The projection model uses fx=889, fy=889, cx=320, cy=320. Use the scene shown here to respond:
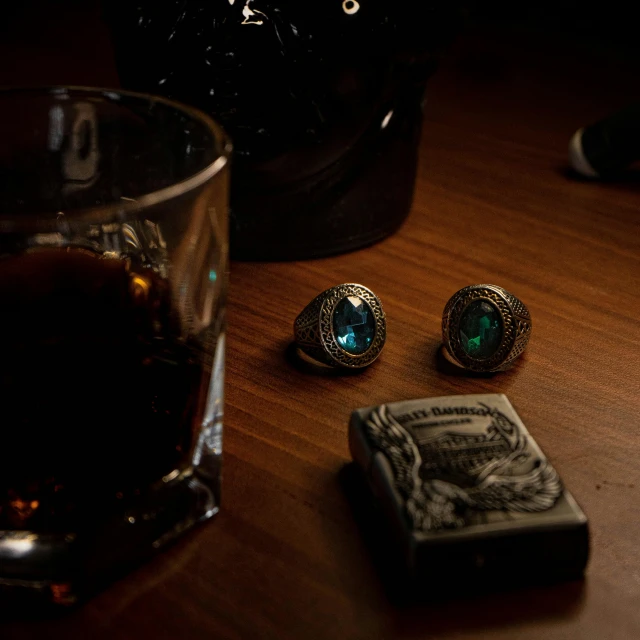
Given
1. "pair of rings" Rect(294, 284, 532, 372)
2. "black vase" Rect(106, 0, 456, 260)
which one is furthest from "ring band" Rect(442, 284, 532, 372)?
"black vase" Rect(106, 0, 456, 260)

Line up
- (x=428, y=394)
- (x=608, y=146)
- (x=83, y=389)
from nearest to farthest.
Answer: (x=83, y=389)
(x=428, y=394)
(x=608, y=146)

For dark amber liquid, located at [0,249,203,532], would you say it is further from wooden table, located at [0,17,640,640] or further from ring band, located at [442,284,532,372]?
ring band, located at [442,284,532,372]

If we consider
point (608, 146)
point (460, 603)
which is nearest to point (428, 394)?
point (460, 603)

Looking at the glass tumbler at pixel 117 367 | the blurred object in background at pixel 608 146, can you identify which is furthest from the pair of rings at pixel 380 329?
the blurred object in background at pixel 608 146

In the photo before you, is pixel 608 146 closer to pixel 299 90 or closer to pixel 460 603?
pixel 299 90

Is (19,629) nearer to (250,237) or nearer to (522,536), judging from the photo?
(522,536)

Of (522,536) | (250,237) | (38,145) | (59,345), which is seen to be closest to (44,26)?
(250,237)
